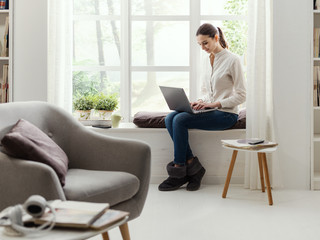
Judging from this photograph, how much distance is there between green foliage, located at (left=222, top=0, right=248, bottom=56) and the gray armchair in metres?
2.27

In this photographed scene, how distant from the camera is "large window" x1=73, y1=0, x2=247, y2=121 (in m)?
4.66

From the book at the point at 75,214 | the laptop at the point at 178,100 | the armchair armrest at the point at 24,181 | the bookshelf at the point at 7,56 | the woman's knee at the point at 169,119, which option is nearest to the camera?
the book at the point at 75,214

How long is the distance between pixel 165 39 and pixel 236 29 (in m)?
0.68

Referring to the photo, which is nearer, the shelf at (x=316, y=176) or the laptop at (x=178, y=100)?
the laptop at (x=178, y=100)

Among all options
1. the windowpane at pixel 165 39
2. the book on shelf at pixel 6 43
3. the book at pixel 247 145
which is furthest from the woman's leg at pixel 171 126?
the book on shelf at pixel 6 43

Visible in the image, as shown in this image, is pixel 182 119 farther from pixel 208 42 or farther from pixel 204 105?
pixel 208 42

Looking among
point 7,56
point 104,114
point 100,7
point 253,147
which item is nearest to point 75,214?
point 253,147

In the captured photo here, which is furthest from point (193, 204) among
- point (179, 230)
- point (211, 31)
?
point (211, 31)

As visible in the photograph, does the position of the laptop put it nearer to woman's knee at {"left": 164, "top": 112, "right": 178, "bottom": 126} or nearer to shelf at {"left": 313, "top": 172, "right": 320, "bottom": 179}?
woman's knee at {"left": 164, "top": 112, "right": 178, "bottom": 126}

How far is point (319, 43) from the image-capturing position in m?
4.06

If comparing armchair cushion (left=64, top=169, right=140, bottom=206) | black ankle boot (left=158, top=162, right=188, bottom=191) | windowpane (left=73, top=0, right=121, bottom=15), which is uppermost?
windowpane (left=73, top=0, right=121, bottom=15)

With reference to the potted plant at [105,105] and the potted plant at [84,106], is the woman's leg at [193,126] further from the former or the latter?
the potted plant at [84,106]

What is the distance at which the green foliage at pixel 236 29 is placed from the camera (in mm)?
4637

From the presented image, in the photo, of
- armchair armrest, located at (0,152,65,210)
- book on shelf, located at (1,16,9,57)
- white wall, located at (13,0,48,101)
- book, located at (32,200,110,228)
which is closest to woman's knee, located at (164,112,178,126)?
white wall, located at (13,0,48,101)
